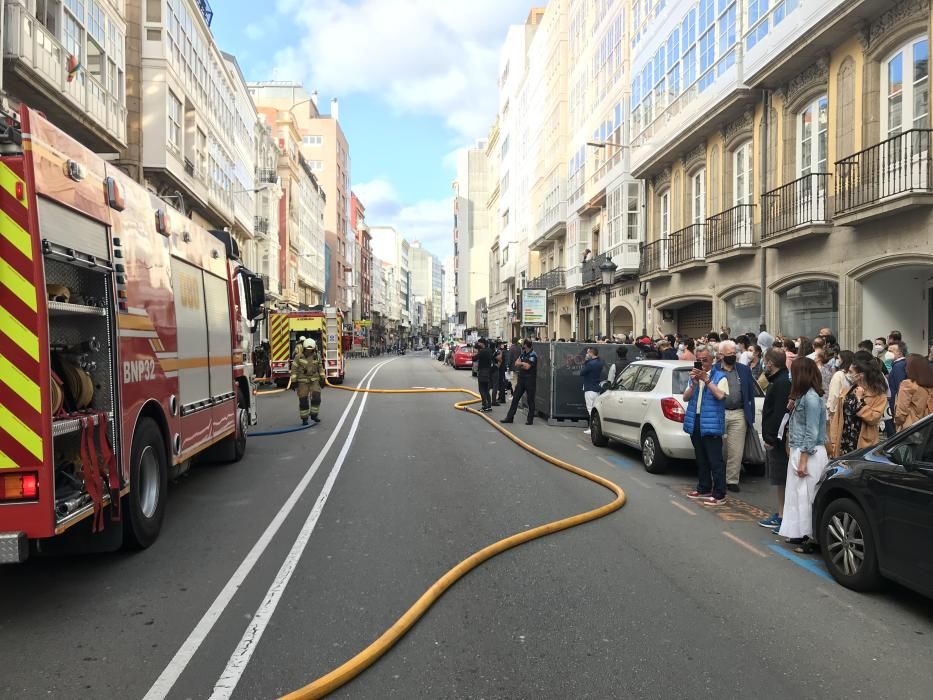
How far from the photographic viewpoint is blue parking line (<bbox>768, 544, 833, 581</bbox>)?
211 inches

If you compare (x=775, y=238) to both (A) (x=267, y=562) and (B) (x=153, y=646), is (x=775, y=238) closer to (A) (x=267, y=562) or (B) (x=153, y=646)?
(A) (x=267, y=562)

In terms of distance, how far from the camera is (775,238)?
16625mm

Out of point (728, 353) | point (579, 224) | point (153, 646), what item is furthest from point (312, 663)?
point (579, 224)

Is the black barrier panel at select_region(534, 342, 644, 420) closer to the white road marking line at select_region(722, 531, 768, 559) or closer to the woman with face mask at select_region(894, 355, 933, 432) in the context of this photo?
the woman with face mask at select_region(894, 355, 933, 432)

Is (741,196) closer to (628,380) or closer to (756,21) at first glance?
(756,21)

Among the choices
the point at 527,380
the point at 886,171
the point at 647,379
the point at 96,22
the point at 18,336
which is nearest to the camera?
the point at 18,336

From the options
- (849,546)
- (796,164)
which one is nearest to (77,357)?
(849,546)

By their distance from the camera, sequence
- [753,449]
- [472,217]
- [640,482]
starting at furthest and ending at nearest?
[472,217], [640,482], [753,449]

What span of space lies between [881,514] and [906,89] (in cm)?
1151

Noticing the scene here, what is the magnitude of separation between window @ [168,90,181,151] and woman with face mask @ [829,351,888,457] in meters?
22.4

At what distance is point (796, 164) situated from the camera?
17.0m

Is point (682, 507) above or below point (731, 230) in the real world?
below

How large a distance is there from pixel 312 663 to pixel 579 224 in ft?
110

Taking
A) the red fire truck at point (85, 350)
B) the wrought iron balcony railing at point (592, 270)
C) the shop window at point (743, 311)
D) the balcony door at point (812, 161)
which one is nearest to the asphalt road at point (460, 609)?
the red fire truck at point (85, 350)
